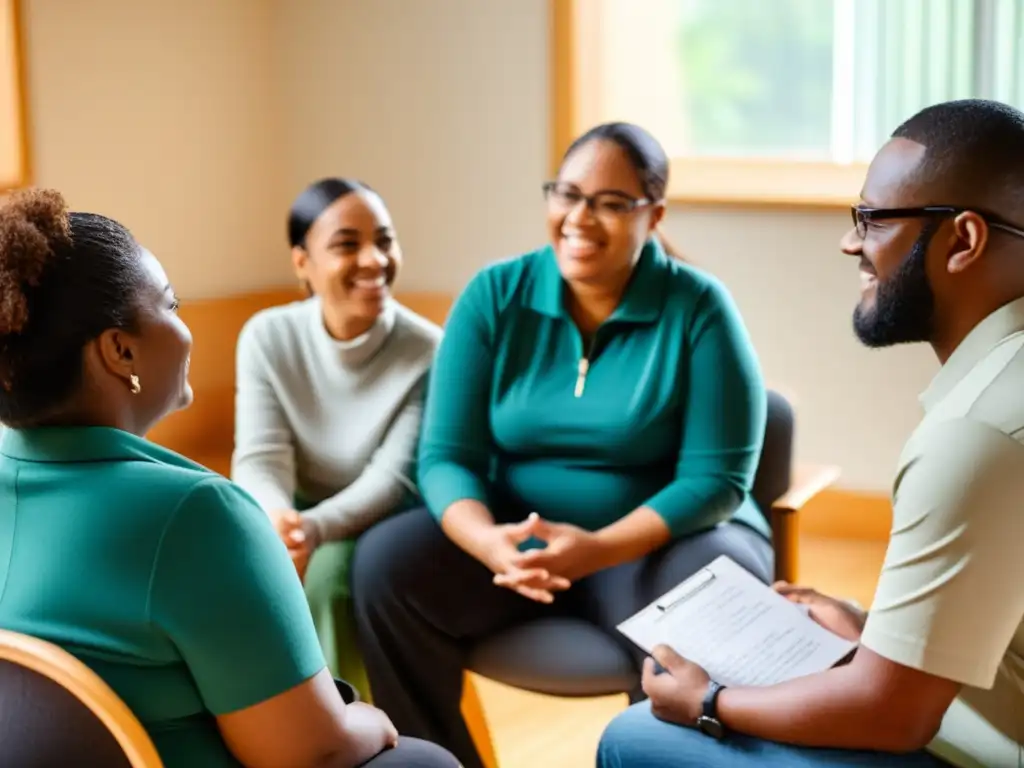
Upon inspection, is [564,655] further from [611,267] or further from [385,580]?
[611,267]

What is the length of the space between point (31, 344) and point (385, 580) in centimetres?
106

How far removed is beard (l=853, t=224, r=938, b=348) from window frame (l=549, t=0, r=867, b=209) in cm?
246

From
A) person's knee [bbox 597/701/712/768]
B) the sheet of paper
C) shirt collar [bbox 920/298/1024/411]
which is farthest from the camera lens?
the sheet of paper

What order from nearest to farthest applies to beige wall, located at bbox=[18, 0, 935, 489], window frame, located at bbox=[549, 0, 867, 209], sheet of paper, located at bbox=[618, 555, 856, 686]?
sheet of paper, located at bbox=[618, 555, 856, 686]
beige wall, located at bbox=[18, 0, 935, 489]
window frame, located at bbox=[549, 0, 867, 209]

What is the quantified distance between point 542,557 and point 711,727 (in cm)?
63

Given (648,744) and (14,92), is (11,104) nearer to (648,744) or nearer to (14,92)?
(14,92)

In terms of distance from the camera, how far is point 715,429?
7.34 ft

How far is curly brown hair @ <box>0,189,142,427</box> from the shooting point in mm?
1234

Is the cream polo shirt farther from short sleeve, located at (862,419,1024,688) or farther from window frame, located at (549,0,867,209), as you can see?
window frame, located at (549,0,867,209)

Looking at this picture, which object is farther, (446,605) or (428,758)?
(446,605)

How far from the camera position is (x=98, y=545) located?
3.98 feet

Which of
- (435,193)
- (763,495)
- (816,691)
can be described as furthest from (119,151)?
(816,691)

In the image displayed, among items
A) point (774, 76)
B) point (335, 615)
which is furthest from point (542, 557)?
point (774, 76)

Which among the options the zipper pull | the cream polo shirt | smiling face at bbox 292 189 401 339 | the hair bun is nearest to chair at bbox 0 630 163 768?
the hair bun
